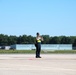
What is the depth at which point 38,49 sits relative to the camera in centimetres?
1803
